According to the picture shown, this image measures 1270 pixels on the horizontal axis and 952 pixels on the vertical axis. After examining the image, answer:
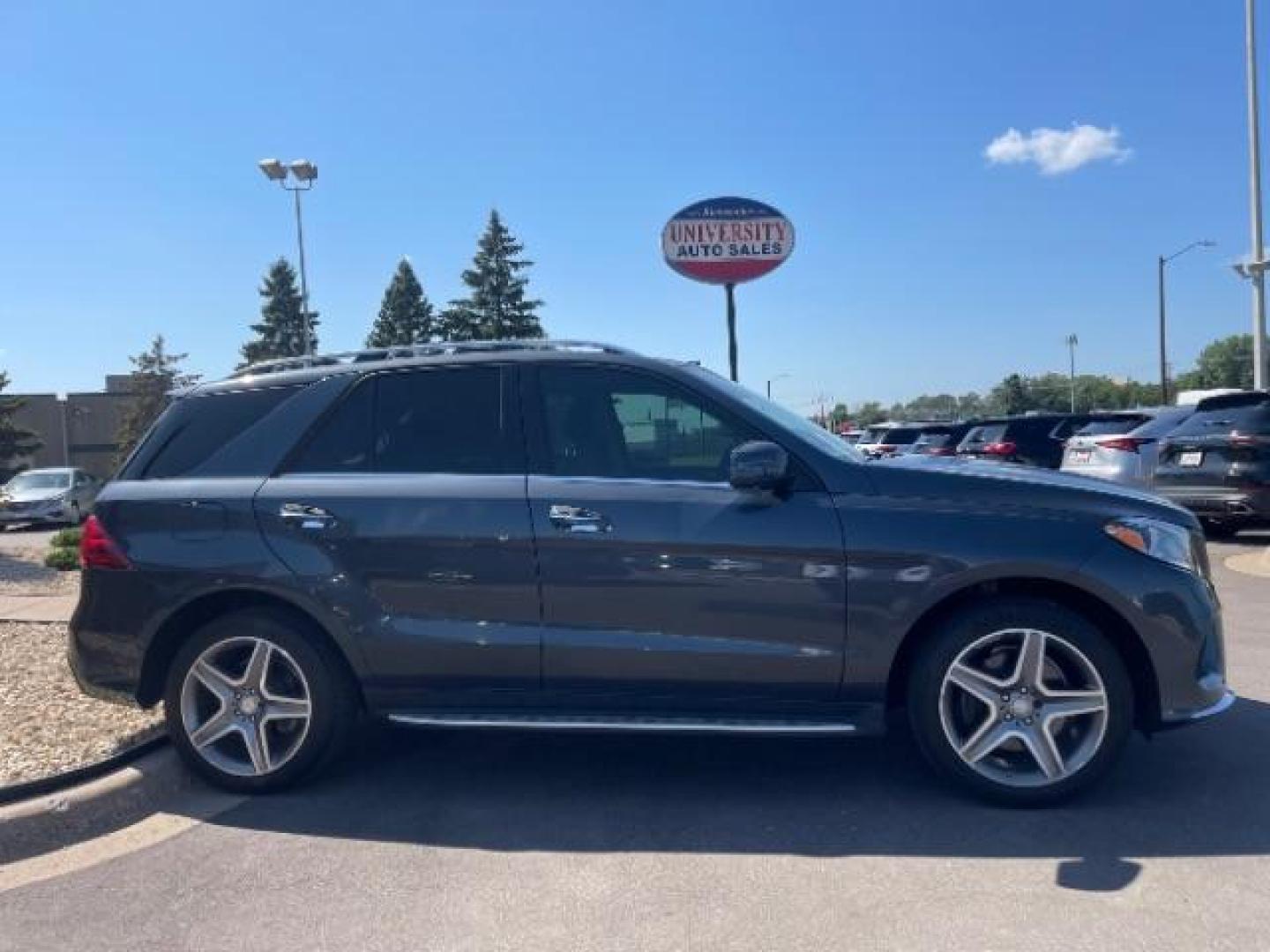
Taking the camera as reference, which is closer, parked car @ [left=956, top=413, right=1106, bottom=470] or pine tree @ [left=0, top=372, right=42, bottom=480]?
parked car @ [left=956, top=413, right=1106, bottom=470]

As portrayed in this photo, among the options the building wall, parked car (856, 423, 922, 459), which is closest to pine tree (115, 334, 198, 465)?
the building wall

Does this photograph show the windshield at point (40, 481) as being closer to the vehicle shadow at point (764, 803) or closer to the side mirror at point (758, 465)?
the vehicle shadow at point (764, 803)

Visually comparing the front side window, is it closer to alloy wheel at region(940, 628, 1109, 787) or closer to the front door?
the front door

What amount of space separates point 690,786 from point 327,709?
156 centimetres

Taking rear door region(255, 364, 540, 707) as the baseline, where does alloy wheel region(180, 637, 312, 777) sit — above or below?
below

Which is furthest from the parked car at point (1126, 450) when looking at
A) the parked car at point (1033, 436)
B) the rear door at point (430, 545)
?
the rear door at point (430, 545)

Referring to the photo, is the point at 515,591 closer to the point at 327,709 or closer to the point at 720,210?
the point at 327,709

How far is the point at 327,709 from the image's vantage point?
452cm

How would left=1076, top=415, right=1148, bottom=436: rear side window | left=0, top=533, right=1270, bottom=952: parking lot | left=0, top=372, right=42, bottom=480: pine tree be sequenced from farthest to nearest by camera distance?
left=0, top=372, right=42, bottom=480: pine tree, left=1076, top=415, right=1148, bottom=436: rear side window, left=0, top=533, right=1270, bottom=952: parking lot

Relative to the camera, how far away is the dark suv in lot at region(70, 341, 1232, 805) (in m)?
4.12

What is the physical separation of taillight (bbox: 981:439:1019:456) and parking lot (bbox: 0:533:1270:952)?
38.9 ft

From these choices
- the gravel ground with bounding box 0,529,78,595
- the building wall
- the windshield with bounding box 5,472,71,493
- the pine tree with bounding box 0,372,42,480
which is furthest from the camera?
the building wall

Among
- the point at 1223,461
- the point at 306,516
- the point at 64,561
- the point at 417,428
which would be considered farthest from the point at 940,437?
the point at 306,516

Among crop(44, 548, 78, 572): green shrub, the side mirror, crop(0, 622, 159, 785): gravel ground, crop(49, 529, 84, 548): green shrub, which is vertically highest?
the side mirror
